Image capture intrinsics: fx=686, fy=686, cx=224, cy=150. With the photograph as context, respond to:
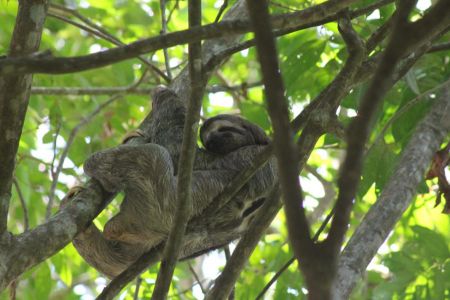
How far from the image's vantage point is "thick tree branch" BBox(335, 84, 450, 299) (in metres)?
4.84

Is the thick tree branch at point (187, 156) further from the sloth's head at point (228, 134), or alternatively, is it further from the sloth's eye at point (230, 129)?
the sloth's eye at point (230, 129)

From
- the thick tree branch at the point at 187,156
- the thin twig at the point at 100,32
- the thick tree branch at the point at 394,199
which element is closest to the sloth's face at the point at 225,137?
the thin twig at the point at 100,32

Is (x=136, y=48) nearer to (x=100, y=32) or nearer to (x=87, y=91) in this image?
(x=100, y=32)

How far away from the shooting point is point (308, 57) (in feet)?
26.7

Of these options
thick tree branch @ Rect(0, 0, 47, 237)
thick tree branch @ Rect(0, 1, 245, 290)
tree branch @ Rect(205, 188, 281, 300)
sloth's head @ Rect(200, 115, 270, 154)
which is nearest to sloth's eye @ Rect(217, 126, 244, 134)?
sloth's head @ Rect(200, 115, 270, 154)

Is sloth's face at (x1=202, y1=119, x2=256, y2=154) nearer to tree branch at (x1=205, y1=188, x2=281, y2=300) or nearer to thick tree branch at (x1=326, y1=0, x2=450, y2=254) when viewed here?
tree branch at (x1=205, y1=188, x2=281, y2=300)

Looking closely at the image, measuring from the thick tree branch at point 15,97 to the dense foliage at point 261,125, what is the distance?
649mm

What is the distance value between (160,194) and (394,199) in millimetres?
2147

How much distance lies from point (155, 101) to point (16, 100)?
315cm

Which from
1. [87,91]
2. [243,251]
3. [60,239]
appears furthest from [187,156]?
[87,91]

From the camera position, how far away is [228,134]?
25.6 feet

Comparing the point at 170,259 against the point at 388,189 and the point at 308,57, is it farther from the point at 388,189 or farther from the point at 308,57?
the point at 308,57

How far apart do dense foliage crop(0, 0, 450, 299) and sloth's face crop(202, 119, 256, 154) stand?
2.57 ft

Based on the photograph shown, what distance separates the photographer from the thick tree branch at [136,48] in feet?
11.6
